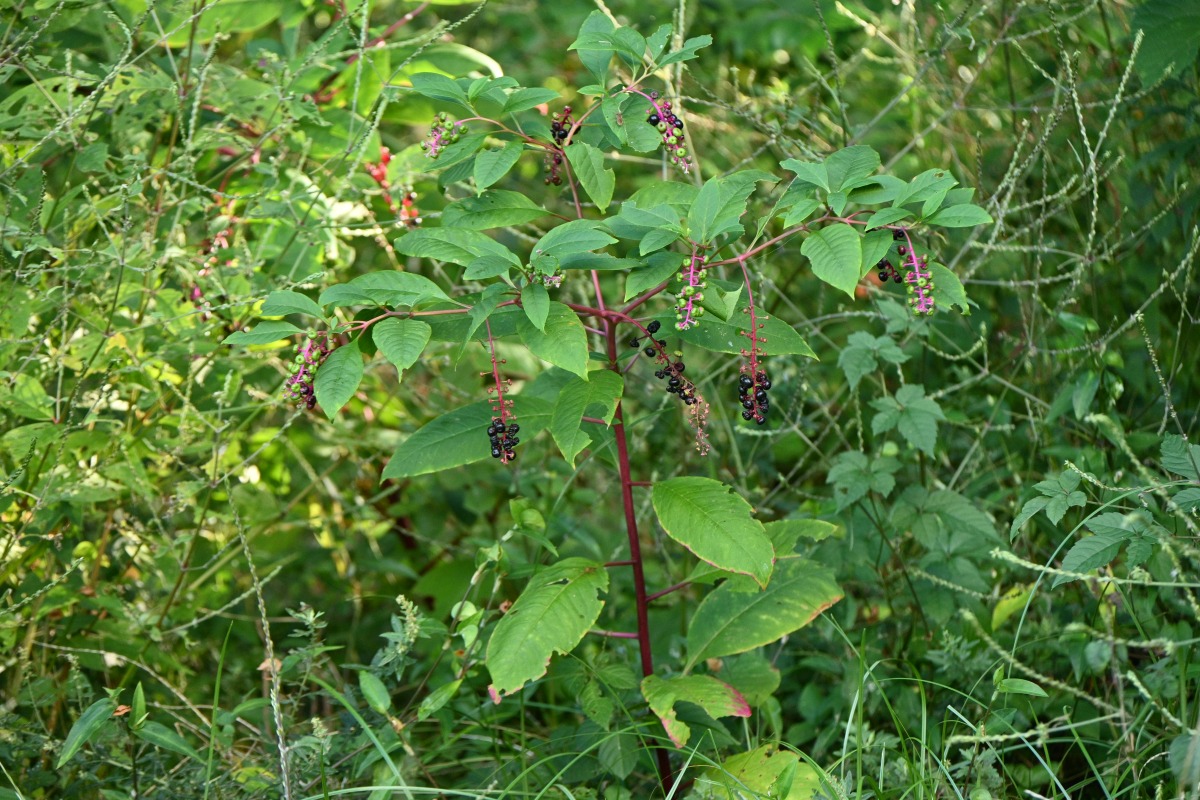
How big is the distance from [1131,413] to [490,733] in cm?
178

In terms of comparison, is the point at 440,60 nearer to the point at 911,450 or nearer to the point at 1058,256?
the point at 911,450

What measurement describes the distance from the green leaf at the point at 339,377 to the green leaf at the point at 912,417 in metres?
1.09

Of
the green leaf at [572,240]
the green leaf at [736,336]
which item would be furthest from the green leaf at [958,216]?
the green leaf at [572,240]

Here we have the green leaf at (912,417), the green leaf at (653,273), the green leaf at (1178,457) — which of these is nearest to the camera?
the green leaf at (653,273)

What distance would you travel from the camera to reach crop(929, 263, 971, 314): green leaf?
5.52ft

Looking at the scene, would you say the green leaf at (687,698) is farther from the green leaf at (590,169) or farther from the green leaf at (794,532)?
the green leaf at (590,169)

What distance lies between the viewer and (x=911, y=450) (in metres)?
2.65

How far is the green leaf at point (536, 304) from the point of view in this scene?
1.60 metres

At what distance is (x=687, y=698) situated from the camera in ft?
6.11

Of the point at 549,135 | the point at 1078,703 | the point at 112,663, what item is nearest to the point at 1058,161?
the point at 1078,703

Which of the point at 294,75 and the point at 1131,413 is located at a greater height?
the point at 294,75

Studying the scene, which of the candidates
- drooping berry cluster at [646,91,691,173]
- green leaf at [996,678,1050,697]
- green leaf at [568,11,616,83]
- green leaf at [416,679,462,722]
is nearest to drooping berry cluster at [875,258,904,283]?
drooping berry cluster at [646,91,691,173]

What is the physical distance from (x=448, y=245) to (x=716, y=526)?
24.9 inches

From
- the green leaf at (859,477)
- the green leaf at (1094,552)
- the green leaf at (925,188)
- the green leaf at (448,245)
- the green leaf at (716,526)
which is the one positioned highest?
the green leaf at (925,188)
